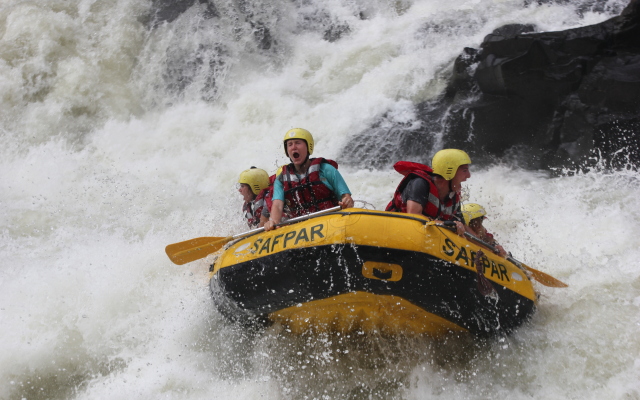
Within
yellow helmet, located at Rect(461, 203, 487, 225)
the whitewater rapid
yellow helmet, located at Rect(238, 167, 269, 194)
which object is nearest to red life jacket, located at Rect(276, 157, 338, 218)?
yellow helmet, located at Rect(238, 167, 269, 194)

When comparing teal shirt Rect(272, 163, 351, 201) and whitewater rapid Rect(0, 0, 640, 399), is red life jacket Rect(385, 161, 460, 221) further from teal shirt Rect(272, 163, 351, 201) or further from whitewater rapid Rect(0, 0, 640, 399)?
whitewater rapid Rect(0, 0, 640, 399)

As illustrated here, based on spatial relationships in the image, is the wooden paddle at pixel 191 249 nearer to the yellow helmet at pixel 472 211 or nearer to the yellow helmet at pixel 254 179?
the yellow helmet at pixel 254 179

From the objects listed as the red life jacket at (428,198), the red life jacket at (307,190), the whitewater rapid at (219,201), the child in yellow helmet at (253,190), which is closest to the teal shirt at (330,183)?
the red life jacket at (307,190)

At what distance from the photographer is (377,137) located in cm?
723

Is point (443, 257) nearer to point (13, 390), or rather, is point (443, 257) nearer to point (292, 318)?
point (292, 318)

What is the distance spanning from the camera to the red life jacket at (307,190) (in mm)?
4203

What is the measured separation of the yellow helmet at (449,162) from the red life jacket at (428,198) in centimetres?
9

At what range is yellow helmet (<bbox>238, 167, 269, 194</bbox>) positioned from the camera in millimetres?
4840

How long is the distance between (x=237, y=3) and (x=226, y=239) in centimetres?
665

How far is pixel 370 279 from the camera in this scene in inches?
133

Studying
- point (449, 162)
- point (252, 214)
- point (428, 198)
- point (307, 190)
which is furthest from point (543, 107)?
point (252, 214)

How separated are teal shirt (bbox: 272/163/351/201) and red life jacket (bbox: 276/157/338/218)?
30 millimetres

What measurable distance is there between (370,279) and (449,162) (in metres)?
1.06

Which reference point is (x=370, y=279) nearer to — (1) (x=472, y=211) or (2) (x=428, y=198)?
(2) (x=428, y=198)
